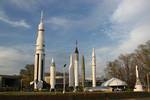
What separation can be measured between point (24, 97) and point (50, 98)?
13.9 ft

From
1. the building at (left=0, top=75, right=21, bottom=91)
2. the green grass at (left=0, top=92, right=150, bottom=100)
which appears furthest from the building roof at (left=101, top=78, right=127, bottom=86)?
the building at (left=0, top=75, right=21, bottom=91)

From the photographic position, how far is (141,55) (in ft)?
289

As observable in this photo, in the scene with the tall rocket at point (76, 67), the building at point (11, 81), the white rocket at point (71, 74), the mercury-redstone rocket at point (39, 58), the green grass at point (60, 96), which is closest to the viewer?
the green grass at point (60, 96)

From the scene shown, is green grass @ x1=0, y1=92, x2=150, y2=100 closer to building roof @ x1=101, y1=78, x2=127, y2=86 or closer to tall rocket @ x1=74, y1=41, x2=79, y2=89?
tall rocket @ x1=74, y1=41, x2=79, y2=89

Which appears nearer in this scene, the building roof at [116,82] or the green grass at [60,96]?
the green grass at [60,96]

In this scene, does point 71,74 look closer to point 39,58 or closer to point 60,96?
point 39,58

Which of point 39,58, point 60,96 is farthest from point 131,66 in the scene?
point 60,96

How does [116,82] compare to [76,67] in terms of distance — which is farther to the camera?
[116,82]

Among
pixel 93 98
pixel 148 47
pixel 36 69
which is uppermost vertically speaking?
pixel 148 47

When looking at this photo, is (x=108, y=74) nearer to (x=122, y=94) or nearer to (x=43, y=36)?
(x=43, y=36)

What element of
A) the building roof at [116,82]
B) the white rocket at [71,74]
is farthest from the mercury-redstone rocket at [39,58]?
the building roof at [116,82]

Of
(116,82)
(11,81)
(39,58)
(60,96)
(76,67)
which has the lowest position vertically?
(60,96)

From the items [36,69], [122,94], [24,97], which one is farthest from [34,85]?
[24,97]

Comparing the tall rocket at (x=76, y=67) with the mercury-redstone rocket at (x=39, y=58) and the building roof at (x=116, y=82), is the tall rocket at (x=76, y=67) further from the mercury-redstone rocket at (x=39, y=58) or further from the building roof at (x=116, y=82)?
the building roof at (x=116, y=82)
